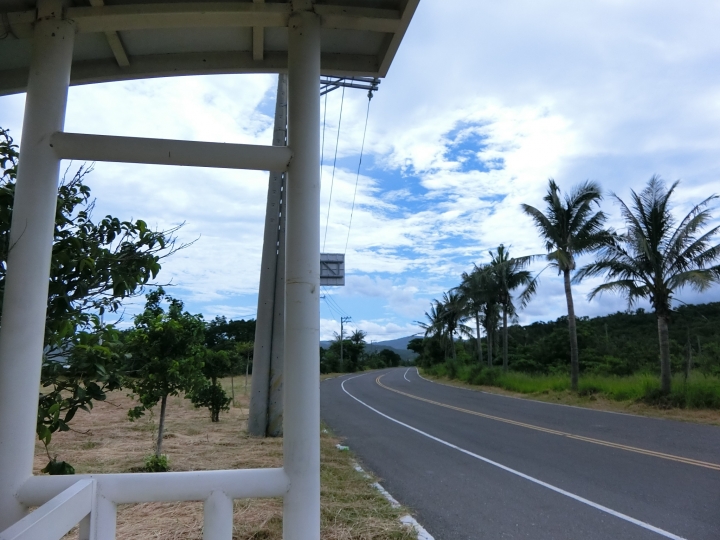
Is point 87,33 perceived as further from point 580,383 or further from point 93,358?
point 580,383

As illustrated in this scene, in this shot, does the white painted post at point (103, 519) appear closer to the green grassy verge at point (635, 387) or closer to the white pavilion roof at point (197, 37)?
the white pavilion roof at point (197, 37)

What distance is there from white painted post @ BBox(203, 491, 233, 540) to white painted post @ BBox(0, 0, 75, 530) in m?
0.79

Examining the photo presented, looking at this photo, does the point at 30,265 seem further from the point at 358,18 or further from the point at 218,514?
the point at 358,18

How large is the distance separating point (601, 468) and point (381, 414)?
9.91 m

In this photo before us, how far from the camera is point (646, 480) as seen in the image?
309 inches

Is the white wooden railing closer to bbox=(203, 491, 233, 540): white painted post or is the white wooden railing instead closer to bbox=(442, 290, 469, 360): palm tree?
bbox=(203, 491, 233, 540): white painted post

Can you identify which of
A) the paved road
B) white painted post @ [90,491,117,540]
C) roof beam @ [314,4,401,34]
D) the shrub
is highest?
roof beam @ [314,4,401,34]

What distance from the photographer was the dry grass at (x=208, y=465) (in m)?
5.12

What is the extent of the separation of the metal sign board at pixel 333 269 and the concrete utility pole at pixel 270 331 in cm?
1334

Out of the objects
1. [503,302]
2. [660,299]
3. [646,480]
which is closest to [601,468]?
[646,480]

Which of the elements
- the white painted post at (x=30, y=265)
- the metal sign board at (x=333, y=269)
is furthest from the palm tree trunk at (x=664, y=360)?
the white painted post at (x=30, y=265)

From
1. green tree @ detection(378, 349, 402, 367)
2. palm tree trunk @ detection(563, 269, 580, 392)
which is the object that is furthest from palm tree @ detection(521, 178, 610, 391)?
green tree @ detection(378, 349, 402, 367)

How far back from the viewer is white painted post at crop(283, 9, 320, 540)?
2.46 m

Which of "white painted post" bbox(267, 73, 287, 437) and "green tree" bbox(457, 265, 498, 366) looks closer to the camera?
"white painted post" bbox(267, 73, 287, 437)
